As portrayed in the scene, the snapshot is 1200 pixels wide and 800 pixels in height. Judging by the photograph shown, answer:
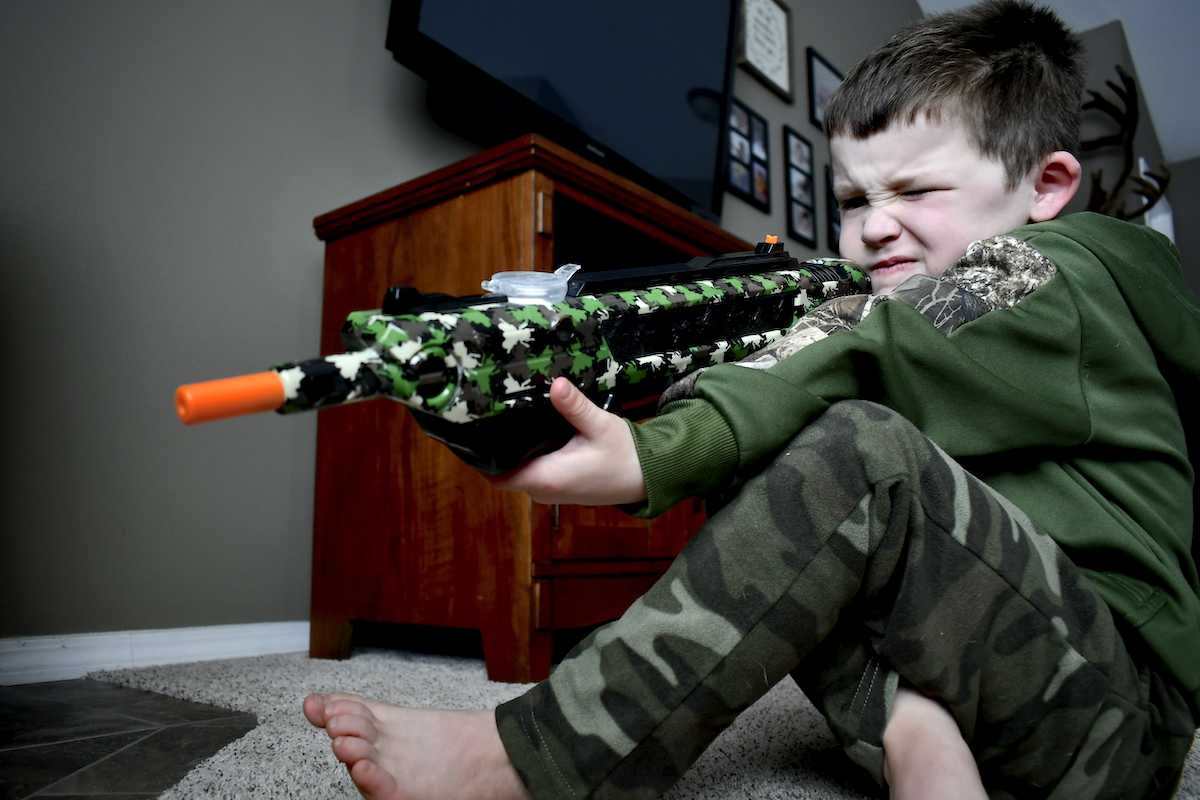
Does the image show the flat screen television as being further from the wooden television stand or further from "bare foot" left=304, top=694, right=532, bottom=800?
"bare foot" left=304, top=694, right=532, bottom=800

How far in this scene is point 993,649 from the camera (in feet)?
1.56

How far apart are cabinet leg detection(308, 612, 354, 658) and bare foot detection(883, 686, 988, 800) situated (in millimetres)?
851

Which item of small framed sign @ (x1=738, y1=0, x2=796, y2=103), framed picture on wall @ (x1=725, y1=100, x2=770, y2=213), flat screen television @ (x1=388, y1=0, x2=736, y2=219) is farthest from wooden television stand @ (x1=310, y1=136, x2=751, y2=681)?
small framed sign @ (x1=738, y1=0, x2=796, y2=103)

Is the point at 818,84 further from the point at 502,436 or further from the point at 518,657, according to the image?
the point at 502,436

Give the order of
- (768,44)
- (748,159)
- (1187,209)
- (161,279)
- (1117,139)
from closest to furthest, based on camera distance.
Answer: (161,279) → (748,159) → (768,44) → (1117,139) → (1187,209)

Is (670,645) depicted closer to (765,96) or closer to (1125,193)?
(765,96)

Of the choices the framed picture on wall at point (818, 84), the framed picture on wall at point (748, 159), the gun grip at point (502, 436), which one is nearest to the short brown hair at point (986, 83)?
the gun grip at point (502, 436)

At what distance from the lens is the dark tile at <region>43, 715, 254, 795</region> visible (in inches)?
21.0

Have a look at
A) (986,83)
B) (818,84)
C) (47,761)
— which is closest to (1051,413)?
(986,83)

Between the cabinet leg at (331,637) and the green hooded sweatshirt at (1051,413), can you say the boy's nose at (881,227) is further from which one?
the cabinet leg at (331,637)

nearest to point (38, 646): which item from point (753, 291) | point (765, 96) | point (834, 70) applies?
point (753, 291)

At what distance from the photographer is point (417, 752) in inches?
18.3

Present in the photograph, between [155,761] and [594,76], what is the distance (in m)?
1.27

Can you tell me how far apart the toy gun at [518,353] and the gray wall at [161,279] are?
774 millimetres
